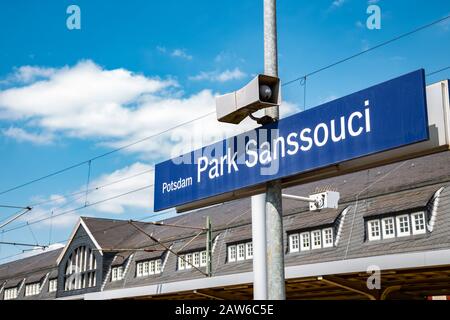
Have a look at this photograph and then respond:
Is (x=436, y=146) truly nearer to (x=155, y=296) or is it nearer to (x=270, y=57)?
(x=270, y=57)

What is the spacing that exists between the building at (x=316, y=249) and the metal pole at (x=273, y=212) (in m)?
6.58

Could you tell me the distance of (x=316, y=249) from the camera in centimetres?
2684

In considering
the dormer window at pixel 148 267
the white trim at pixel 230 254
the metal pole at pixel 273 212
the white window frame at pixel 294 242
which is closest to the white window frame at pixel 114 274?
the dormer window at pixel 148 267

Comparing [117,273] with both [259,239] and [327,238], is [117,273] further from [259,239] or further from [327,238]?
[259,239]

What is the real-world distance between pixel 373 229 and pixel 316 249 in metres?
3.11

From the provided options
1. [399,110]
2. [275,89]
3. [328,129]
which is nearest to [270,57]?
[275,89]

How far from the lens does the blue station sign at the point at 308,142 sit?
491 centimetres

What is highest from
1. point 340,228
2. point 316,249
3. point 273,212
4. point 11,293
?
point 340,228

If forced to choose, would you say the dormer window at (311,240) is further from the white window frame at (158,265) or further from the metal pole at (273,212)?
the metal pole at (273,212)

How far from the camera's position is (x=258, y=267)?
8.38 metres

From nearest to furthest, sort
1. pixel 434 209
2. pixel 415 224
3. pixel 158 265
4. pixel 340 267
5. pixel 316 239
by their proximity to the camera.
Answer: pixel 340 267, pixel 434 209, pixel 415 224, pixel 316 239, pixel 158 265

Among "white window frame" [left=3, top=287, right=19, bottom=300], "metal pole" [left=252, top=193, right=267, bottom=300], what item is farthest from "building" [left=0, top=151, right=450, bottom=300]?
"metal pole" [left=252, top=193, right=267, bottom=300]

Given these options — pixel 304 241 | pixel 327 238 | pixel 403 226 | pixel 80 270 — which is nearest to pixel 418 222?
pixel 403 226

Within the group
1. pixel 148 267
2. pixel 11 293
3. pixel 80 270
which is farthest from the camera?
pixel 11 293
